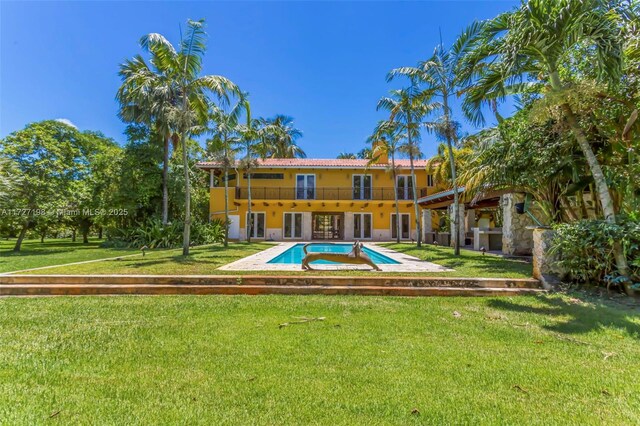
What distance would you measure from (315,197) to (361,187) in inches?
134

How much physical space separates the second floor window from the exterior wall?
36cm

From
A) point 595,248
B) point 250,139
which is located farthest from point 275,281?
point 250,139

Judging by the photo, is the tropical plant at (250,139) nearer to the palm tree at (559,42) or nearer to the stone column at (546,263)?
Result: the palm tree at (559,42)

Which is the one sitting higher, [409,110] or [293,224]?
[409,110]

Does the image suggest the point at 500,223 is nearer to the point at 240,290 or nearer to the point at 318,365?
the point at 240,290

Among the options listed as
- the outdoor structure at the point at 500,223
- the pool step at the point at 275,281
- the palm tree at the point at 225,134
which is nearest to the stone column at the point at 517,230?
the outdoor structure at the point at 500,223

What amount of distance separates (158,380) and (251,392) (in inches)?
30.1

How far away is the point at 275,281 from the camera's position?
5773 mm

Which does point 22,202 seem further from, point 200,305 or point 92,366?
point 92,366

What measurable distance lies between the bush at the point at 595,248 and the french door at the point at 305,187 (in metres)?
17.0

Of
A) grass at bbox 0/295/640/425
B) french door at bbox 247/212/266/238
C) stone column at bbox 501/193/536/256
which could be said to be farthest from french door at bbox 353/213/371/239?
grass at bbox 0/295/640/425

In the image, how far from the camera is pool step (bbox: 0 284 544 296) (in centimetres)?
531

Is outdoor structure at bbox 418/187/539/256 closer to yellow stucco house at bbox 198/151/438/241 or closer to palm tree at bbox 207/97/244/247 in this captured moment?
yellow stucco house at bbox 198/151/438/241

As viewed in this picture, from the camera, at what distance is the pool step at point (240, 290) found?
5.31 m
